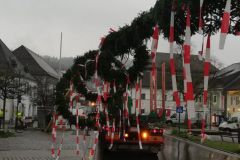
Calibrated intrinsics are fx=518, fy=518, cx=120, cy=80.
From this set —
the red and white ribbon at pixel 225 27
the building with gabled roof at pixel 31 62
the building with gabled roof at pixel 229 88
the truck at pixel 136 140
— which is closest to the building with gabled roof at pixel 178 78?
the building with gabled roof at pixel 229 88

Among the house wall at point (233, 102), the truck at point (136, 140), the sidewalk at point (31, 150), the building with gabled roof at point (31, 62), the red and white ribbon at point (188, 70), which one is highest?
the building with gabled roof at point (31, 62)

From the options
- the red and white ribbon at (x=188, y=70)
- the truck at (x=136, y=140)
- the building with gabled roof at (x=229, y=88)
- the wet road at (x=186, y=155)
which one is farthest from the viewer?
the building with gabled roof at (x=229, y=88)

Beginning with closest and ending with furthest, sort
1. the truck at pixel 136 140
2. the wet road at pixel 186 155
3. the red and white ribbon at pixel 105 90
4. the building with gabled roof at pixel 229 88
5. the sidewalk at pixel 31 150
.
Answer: the red and white ribbon at pixel 105 90
the wet road at pixel 186 155
the sidewalk at pixel 31 150
the truck at pixel 136 140
the building with gabled roof at pixel 229 88

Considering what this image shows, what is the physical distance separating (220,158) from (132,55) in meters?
7.24

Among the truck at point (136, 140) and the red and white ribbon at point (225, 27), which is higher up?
the red and white ribbon at point (225, 27)

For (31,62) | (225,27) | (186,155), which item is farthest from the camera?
(31,62)

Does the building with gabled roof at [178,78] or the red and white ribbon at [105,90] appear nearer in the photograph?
the red and white ribbon at [105,90]

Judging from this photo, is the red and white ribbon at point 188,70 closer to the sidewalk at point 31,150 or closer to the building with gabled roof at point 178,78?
the building with gabled roof at point 178,78

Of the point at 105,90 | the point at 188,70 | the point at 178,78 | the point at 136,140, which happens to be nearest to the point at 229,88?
the point at 178,78

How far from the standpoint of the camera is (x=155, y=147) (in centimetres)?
1838

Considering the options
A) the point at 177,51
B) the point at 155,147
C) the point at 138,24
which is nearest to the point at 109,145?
the point at 155,147

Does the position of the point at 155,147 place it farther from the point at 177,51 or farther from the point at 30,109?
the point at 30,109

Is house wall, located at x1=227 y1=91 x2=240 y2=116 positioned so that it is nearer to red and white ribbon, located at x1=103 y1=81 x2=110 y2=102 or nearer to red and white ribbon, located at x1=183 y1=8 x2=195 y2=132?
red and white ribbon, located at x1=103 y1=81 x2=110 y2=102

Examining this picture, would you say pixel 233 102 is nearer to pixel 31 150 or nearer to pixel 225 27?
pixel 31 150
